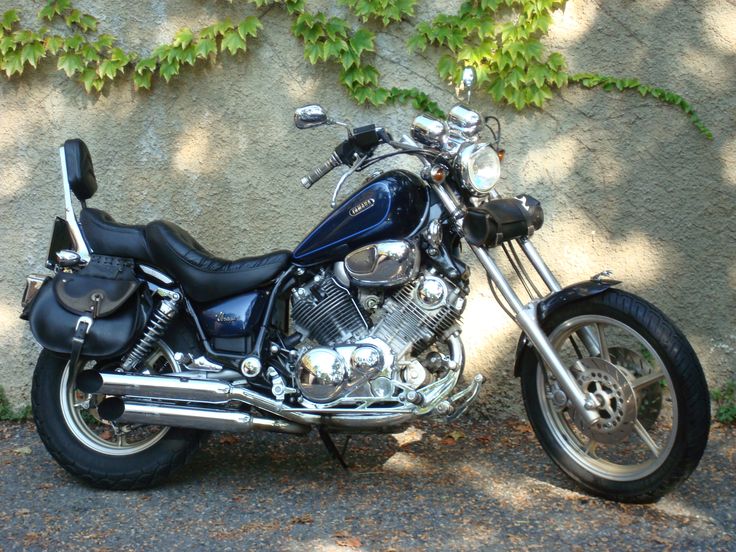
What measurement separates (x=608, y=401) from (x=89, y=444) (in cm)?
229

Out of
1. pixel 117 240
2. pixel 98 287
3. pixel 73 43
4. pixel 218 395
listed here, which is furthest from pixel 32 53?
pixel 218 395

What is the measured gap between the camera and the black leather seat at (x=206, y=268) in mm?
4184

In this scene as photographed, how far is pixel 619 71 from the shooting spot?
492 centimetres

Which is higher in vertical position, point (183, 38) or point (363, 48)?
point (363, 48)

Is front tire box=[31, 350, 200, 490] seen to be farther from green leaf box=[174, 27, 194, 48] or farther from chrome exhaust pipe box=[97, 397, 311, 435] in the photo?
green leaf box=[174, 27, 194, 48]

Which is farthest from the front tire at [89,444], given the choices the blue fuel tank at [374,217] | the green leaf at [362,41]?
the green leaf at [362,41]

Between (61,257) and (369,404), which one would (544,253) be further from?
(61,257)

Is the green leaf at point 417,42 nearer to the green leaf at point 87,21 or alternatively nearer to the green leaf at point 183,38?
the green leaf at point 183,38

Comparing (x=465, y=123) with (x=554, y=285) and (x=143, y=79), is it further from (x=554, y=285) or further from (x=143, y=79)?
(x=143, y=79)

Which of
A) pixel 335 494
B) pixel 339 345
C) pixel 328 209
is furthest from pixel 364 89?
pixel 335 494

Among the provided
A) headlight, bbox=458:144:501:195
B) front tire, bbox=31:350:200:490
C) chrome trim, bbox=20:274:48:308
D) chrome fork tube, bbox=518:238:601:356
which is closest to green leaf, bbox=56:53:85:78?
chrome trim, bbox=20:274:48:308

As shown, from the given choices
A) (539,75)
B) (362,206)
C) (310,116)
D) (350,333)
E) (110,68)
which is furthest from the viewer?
(110,68)

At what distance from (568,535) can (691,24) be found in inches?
105

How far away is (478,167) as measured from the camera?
395cm
